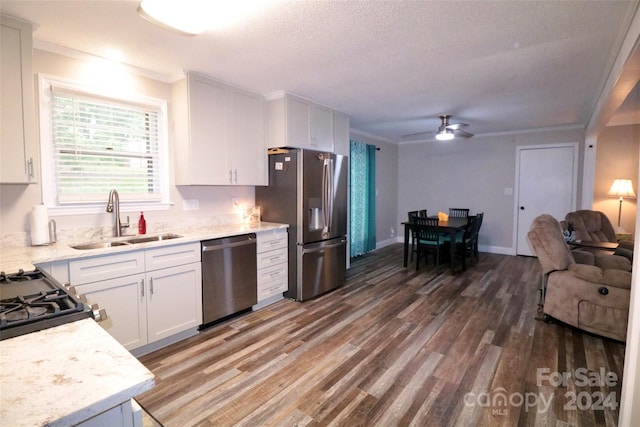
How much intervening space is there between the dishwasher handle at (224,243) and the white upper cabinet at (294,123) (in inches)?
45.5

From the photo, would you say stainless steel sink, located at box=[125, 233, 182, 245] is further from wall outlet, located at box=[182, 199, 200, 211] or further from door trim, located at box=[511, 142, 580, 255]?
door trim, located at box=[511, 142, 580, 255]

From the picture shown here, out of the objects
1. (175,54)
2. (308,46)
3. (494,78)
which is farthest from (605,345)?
(175,54)

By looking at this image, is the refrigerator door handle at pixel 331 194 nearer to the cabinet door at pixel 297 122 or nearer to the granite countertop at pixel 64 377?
the cabinet door at pixel 297 122

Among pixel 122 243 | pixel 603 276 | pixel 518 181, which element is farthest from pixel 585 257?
pixel 122 243

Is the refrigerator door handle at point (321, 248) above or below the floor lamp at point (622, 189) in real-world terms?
below

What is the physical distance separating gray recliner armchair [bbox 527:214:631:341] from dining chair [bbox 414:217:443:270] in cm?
156

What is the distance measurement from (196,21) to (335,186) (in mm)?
2497

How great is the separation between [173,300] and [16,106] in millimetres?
1705

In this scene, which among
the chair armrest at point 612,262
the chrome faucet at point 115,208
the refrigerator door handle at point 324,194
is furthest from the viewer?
the refrigerator door handle at point 324,194

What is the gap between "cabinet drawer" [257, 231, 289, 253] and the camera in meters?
3.34

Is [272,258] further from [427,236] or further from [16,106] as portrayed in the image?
[427,236]

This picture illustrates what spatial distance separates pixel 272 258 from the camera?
3.49m

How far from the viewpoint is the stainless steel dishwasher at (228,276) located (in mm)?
2859

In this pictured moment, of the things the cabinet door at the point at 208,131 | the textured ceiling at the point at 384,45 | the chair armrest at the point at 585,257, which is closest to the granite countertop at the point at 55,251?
the cabinet door at the point at 208,131
